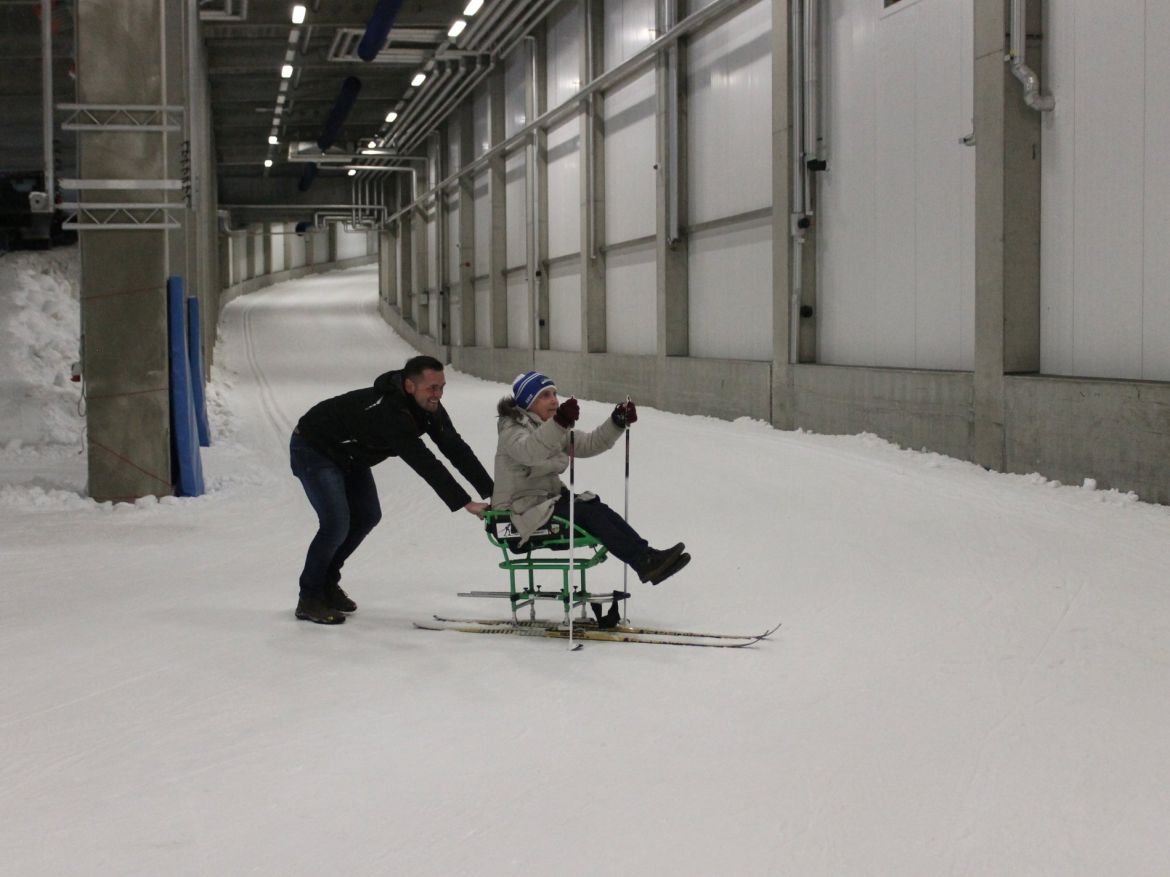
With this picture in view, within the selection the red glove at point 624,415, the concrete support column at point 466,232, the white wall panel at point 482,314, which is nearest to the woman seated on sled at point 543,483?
the red glove at point 624,415

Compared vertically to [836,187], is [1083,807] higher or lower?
lower

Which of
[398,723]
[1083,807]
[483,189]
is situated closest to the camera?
[1083,807]

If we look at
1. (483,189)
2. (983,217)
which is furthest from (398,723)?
(483,189)

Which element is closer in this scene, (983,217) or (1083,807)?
(1083,807)

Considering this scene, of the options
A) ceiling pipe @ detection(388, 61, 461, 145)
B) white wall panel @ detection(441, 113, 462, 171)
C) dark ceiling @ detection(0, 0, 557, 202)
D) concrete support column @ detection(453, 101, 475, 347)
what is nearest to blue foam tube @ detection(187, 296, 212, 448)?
dark ceiling @ detection(0, 0, 557, 202)

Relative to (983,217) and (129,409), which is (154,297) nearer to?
(129,409)

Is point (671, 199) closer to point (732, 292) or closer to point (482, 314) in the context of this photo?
point (732, 292)

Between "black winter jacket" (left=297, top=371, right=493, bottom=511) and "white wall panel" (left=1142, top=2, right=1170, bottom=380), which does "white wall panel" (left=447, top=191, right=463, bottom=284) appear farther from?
"black winter jacket" (left=297, top=371, right=493, bottom=511)

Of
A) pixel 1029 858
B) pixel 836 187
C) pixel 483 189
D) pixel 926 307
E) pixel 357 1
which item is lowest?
pixel 1029 858

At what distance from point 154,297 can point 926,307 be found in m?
8.21

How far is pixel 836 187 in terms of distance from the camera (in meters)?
16.6

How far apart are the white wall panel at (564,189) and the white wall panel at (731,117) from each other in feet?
20.8

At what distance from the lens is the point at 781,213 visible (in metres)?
17.3

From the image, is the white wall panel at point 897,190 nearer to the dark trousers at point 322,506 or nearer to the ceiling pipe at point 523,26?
the dark trousers at point 322,506
